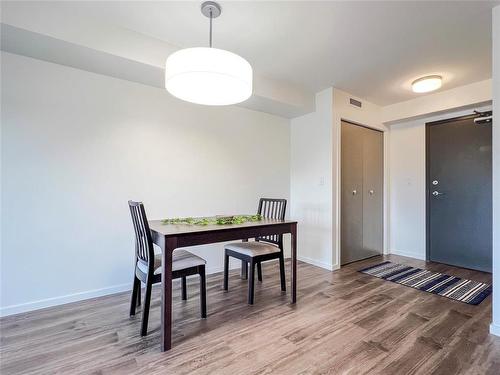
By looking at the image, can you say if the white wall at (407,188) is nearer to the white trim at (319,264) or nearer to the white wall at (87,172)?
the white trim at (319,264)

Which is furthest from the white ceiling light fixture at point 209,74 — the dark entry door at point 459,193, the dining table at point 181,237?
the dark entry door at point 459,193

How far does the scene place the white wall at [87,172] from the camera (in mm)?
2080

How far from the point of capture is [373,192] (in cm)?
390

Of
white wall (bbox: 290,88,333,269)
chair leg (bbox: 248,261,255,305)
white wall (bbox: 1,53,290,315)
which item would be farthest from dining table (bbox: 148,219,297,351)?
white wall (bbox: 290,88,333,269)

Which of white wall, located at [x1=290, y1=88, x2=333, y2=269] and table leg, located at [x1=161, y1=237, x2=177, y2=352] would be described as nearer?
table leg, located at [x1=161, y1=237, x2=177, y2=352]

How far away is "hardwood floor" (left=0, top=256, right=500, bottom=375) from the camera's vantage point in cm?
148

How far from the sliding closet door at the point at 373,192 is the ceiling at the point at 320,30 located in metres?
1.17

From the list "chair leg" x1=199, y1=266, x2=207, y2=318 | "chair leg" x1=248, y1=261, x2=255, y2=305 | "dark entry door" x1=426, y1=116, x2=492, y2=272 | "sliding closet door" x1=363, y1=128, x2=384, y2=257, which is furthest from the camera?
"sliding closet door" x1=363, y1=128, x2=384, y2=257

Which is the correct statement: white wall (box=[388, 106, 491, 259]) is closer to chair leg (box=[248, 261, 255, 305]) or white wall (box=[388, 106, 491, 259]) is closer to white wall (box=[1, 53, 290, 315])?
white wall (box=[1, 53, 290, 315])

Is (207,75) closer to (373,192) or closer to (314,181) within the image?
(314,181)

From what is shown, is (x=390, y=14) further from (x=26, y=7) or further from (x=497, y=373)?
(x=26, y=7)

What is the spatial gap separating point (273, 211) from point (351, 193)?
52.9 inches

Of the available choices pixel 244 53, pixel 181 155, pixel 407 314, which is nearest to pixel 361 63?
pixel 244 53

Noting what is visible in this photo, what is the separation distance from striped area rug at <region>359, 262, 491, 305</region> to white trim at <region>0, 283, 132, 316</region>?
113 inches
